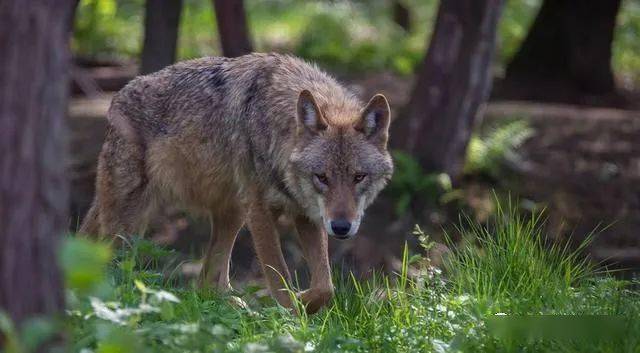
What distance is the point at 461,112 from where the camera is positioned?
480 inches

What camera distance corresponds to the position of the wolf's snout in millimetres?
6613

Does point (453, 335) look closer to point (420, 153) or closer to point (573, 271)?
point (573, 271)

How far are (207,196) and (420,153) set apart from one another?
493cm

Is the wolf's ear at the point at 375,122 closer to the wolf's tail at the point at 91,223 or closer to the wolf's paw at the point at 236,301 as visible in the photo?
the wolf's paw at the point at 236,301

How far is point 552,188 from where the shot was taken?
1283 cm

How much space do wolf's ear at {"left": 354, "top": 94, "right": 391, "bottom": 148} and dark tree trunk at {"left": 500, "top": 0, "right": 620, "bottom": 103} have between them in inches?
338

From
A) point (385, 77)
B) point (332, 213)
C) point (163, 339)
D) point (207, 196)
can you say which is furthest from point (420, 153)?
point (163, 339)

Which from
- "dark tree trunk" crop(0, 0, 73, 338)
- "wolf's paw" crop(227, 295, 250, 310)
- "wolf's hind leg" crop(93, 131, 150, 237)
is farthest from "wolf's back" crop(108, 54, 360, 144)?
"dark tree trunk" crop(0, 0, 73, 338)

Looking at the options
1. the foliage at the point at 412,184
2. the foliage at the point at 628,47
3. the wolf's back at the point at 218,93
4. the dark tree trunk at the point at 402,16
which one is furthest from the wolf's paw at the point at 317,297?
the dark tree trunk at the point at 402,16

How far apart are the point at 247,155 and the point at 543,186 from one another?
6.19 metres

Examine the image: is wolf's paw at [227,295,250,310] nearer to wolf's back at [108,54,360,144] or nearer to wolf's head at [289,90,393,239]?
wolf's head at [289,90,393,239]

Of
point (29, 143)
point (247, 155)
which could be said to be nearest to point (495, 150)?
point (247, 155)

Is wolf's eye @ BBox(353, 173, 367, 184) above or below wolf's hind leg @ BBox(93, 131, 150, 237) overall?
above

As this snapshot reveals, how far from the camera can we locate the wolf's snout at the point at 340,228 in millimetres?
6613
